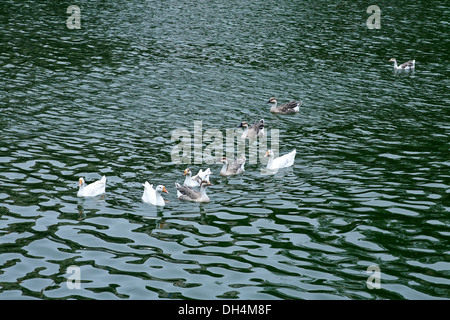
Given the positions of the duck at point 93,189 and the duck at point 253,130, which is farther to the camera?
the duck at point 253,130

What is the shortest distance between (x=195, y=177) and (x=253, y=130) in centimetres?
626

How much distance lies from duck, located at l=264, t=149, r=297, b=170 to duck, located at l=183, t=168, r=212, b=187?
8.21 ft

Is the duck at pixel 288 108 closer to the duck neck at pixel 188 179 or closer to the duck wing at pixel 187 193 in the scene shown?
the duck neck at pixel 188 179

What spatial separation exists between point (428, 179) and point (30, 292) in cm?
1486

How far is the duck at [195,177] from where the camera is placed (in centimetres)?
2438

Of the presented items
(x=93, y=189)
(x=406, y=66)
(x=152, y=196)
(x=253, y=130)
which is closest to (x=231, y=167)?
(x=152, y=196)

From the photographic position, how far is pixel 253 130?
3012 centimetres

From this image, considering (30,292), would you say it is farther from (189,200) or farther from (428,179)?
(428,179)

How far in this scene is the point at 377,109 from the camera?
34.1 metres

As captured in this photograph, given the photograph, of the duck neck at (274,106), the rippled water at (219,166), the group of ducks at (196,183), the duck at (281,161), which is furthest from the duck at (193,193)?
the duck neck at (274,106)

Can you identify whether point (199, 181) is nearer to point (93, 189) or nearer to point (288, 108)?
point (93, 189)

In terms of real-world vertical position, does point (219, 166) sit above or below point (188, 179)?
below

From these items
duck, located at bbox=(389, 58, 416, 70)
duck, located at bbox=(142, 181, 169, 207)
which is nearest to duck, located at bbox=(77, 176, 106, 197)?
duck, located at bbox=(142, 181, 169, 207)

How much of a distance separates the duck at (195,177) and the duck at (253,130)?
524 centimetres
